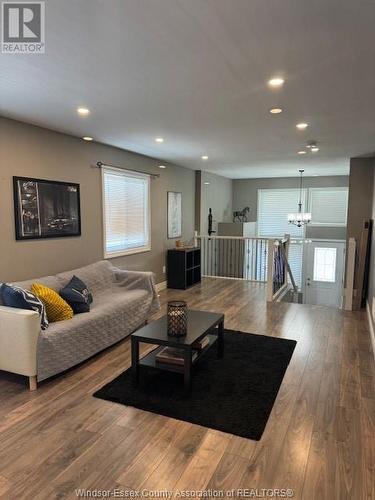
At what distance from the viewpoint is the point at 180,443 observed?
2.20 metres

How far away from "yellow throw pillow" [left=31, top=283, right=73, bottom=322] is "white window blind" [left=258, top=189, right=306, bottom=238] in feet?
24.6

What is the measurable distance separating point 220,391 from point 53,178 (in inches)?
122

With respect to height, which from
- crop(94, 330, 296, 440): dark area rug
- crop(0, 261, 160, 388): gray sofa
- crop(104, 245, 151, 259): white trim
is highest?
crop(104, 245, 151, 259): white trim

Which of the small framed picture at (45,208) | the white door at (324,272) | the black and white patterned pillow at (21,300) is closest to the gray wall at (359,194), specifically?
the white door at (324,272)

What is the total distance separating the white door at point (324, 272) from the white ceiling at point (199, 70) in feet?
15.6

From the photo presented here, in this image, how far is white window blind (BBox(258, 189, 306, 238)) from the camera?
9.49 m

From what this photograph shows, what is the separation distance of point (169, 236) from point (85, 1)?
17.7ft

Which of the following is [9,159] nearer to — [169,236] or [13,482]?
[13,482]

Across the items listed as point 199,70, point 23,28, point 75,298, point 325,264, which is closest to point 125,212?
point 75,298

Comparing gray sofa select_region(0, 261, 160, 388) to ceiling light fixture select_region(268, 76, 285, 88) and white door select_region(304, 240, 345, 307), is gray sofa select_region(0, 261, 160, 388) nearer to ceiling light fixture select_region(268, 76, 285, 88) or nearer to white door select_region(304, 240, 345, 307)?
ceiling light fixture select_region(268, 76, 285, 88)

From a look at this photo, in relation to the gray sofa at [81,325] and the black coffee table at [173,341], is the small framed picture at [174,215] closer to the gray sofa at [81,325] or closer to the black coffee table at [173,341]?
A: the gray sofa at [81,325]

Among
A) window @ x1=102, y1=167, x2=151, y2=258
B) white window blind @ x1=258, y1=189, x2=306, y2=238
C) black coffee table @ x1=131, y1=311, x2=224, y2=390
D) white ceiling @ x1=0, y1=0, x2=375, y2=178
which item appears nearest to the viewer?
white ceiling @ x1=0, y1=0, x2=375, y2=178

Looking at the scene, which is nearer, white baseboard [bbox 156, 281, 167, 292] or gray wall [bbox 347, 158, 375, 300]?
gray wall [bbox 347, 158, 375, 300]

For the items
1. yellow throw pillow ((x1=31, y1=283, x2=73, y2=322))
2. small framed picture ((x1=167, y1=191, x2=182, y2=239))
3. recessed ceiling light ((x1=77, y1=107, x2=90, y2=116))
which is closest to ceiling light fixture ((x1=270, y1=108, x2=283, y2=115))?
recessed ceiling light ((x1=77, y1=107, x2=90, y2=116))
